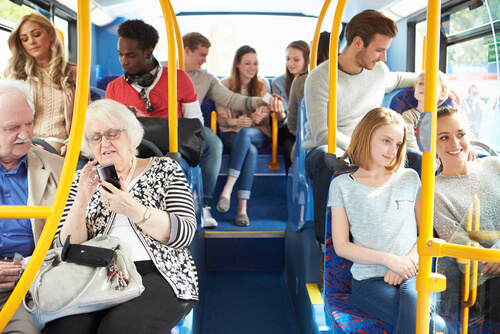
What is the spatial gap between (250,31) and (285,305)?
3289mm

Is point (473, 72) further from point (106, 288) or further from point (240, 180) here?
point (106, 288)

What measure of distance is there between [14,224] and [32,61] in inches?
60.7

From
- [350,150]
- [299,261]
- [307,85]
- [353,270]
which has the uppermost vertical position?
[307,85]

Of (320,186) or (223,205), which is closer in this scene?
(320,186)

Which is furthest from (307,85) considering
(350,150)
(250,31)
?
(250,31)

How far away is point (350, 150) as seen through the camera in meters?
2.16

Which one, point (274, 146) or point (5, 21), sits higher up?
point (5, 21)

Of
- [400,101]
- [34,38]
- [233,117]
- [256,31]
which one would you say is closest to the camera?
[34,38]

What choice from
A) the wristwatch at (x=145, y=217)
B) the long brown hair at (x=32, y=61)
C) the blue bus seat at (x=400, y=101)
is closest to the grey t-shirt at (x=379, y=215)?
the wristwatch at (x=145, y=217)

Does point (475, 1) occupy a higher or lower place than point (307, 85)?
higher

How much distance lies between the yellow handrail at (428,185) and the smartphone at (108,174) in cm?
106

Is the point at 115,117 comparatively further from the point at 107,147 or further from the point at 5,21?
the point at 5,21

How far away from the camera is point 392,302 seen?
1816 mm

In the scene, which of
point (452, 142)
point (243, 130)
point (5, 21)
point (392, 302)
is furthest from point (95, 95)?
point (392, 302)
